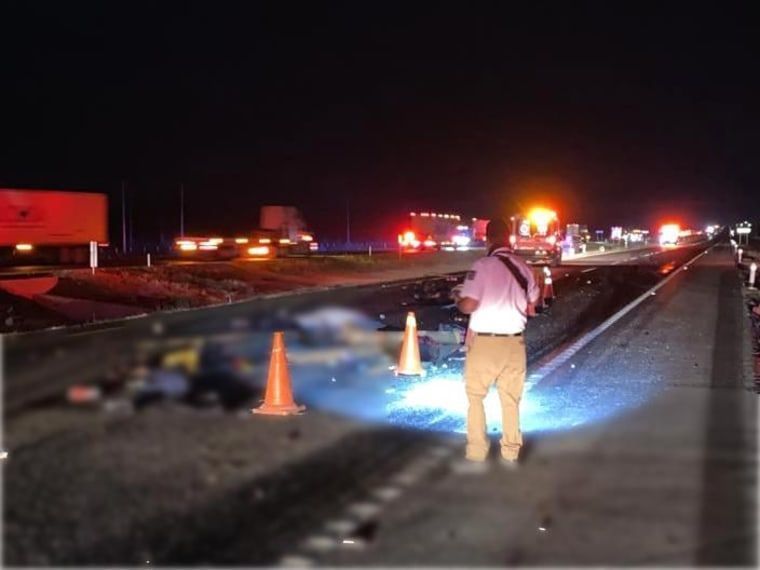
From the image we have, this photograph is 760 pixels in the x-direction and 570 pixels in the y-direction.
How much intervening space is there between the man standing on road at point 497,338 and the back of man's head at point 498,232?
0.03m

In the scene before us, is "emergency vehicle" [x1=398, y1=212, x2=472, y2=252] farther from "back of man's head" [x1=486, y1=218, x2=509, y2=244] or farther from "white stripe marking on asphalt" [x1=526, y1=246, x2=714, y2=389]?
"back of man's head" [x1=486, y1=218, x2=509, y2=244]

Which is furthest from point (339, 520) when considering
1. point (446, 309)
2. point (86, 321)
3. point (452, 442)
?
point (446, 309)

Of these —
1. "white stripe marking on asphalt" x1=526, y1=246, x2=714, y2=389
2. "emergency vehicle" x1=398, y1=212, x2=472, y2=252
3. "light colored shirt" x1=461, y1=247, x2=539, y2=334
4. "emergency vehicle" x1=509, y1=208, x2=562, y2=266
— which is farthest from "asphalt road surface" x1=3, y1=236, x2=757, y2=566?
"emergency vehicle" x1=398, y1=212, x2=472, y2=252

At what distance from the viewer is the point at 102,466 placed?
7.80 metres

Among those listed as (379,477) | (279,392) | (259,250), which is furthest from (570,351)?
(259,250)

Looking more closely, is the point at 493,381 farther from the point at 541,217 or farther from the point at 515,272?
the point at 541,217

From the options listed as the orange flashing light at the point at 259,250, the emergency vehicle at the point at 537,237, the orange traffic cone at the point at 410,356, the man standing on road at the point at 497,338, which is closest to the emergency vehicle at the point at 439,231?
the emergency vehicle at the point at 537,237

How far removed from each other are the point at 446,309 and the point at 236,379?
11.5 meters

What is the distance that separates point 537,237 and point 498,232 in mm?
40423

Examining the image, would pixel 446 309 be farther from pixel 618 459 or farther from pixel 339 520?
pixel 339 520

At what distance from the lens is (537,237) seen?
47750 mm

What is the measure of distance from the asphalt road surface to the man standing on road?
31 centimetres

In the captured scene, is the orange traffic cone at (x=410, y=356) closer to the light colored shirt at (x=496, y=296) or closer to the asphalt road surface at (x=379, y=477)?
the asphalt road surface at (x=379, y=477)

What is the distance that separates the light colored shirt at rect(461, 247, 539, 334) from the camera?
25.2ft
